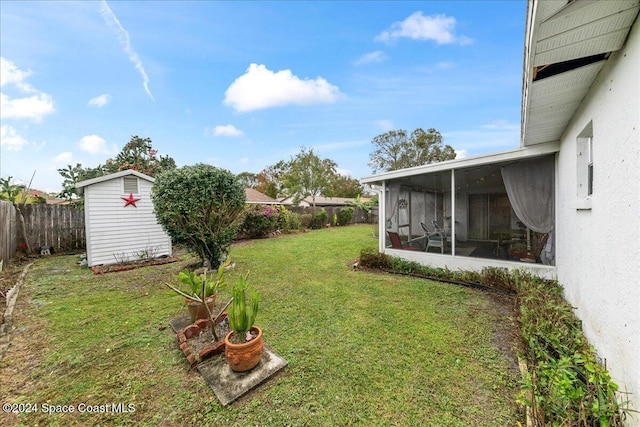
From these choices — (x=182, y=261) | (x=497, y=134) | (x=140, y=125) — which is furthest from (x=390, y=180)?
(x=140, y=125)

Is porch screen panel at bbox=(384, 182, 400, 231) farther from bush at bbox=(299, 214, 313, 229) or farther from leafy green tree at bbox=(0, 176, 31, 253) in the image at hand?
leafy green tree at bbox=(0, 176, 31, 253)

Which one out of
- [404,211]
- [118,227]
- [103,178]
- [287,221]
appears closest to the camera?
[103,178]

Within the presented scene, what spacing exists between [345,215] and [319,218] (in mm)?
3199

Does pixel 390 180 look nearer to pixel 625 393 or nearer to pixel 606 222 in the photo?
pixel 606 222

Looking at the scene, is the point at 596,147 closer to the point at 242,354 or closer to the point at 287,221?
the point at 242,354

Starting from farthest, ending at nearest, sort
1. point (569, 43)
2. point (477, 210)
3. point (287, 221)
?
1. point (287, 221)
2. point (477, 210)
3. point (569, 43)

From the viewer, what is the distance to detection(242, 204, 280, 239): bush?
12594mm

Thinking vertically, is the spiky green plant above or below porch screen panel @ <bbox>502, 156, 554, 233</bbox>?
below

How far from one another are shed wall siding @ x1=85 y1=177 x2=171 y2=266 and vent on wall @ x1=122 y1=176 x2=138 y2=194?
0.33 ft

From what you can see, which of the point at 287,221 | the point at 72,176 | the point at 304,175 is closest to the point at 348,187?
the point at 304,175

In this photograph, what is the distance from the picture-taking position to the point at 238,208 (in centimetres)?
693

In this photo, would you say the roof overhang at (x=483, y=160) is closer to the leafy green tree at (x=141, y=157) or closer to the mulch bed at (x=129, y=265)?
the mulch bed at (x=129, y=265)

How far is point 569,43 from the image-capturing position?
1.78 metres

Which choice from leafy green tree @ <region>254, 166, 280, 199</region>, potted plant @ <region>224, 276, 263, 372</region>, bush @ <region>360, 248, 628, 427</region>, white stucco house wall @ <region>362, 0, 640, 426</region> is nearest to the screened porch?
white stucco house wall @ <region>362, 0, 640, 426</region>
